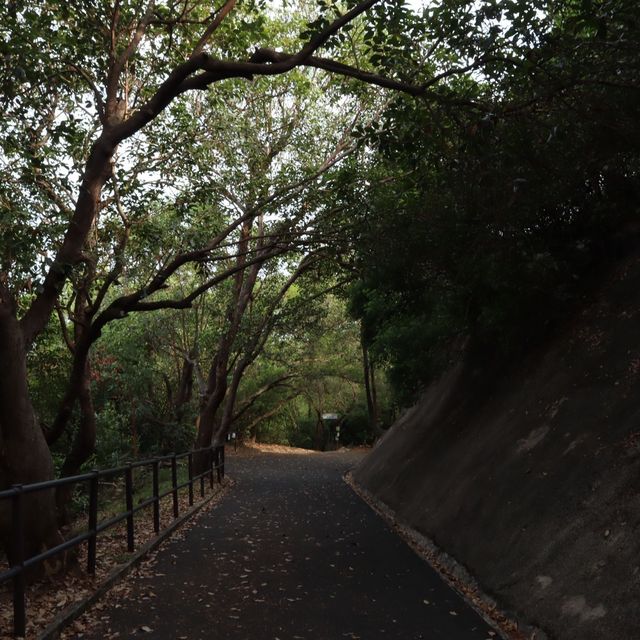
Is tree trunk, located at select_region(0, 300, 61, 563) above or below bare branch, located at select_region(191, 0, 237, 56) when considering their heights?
below

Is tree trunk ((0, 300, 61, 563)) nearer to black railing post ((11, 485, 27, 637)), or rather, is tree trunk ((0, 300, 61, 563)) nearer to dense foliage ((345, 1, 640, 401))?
black railing post ((11, 485, 27, 637))

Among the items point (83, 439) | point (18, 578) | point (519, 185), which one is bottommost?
point (18, 578)

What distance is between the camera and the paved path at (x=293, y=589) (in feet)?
18.2

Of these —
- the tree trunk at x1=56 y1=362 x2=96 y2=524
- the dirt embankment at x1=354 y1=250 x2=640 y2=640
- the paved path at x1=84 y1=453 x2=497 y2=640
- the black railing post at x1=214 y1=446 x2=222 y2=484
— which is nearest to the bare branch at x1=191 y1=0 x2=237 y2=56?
the tree trunk at x1=56 y1=362 x2=96 y2=524

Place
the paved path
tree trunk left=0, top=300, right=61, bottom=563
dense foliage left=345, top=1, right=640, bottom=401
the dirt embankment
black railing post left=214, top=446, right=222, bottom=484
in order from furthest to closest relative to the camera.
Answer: black railing post left=214, top=446, right=222, bottom=484
dense foliage left=345, top=1, right=640, bottom=401
tree trunk left=0, top=300, right=61, bottom=563
the paved path
the dirt embankment

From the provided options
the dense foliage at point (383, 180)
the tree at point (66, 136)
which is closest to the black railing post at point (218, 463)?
the dense foliage at point (383, 180)

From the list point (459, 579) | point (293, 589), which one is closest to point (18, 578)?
point (293, 589)

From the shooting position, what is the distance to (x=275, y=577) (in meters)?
7.50

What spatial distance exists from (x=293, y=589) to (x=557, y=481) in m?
3.00

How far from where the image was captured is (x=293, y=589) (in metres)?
6.93

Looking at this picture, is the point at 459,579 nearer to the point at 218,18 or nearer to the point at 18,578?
the point at 18,578

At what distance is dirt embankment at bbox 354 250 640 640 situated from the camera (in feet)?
16.7

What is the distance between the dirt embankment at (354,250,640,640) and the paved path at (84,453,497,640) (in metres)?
0.64

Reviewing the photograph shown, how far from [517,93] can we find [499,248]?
7.58 feet
